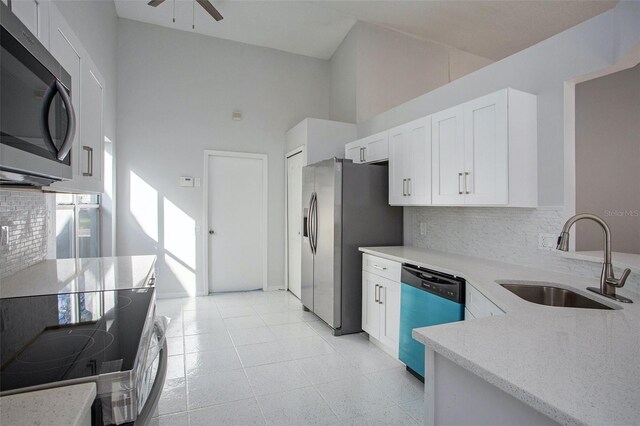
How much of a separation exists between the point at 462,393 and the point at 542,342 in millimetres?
298

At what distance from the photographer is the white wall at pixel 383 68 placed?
4664 mm

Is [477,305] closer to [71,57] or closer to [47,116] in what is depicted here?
[47,116]

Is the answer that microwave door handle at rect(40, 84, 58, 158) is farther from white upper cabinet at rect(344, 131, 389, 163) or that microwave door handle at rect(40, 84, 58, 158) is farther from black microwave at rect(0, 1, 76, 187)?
white upper cabinet at rect(344, 131, 389, 163)

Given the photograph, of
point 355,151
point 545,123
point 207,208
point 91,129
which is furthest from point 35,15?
point 207,208

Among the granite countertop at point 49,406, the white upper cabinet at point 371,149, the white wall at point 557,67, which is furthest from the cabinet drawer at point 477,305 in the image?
the white upper cabinet at point 371,149

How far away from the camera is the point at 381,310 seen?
9.80ft

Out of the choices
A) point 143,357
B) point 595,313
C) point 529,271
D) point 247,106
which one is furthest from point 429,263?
point 247,106

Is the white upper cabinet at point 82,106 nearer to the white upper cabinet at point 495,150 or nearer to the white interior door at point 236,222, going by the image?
the white upper cabinet at point 495,150

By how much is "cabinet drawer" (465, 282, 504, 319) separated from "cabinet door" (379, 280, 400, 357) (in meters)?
0.75

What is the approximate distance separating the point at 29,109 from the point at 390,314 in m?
2.65

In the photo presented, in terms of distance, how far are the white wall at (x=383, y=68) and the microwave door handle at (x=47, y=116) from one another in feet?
12.9

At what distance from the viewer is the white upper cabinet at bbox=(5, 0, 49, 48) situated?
1133mm

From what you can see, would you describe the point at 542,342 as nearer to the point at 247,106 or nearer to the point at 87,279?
the point at 87,279

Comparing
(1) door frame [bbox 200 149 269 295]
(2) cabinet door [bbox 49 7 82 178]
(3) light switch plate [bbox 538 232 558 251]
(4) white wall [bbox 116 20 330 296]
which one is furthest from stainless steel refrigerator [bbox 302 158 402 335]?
(2) cabinet door [bbox 49 7 82 178]
